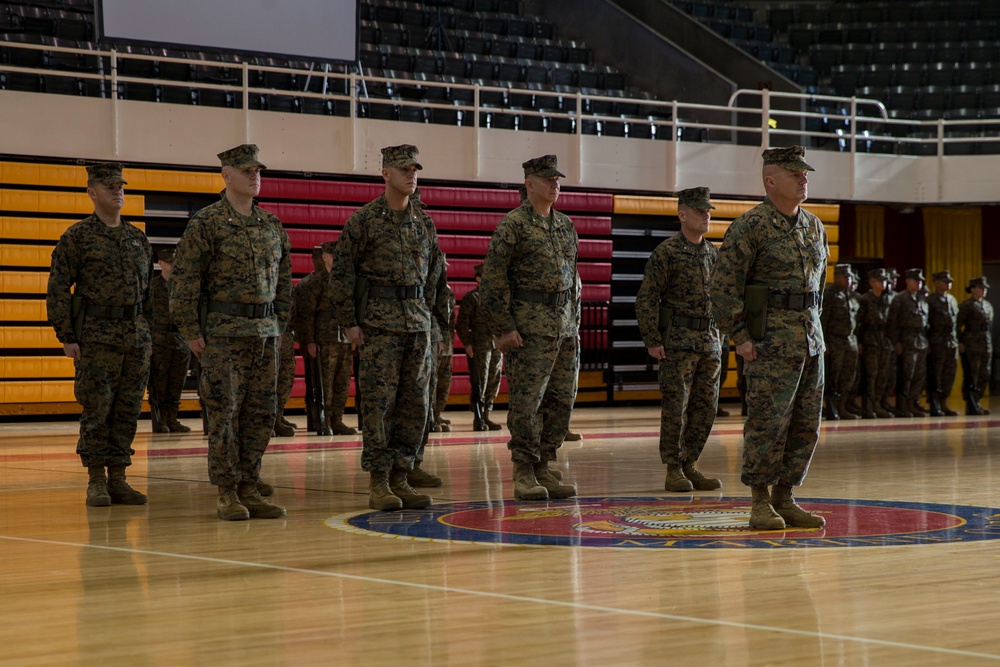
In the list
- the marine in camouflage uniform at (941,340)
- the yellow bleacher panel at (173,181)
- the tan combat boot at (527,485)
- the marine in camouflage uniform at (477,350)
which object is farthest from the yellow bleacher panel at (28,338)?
the marine in camouflage uniform at (941,340)

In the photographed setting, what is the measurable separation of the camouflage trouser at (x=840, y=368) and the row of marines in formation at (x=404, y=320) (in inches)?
290

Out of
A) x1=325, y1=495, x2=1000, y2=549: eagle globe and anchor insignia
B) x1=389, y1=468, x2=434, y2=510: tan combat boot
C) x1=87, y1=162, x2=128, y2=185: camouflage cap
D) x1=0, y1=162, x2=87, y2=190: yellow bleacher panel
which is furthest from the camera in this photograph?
x1=0, y1=162, x2=87, y2=190: yellow bleacher panel

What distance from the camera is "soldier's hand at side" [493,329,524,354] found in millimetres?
6289

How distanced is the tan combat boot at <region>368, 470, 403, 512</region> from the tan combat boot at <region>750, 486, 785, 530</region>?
1.65 metres

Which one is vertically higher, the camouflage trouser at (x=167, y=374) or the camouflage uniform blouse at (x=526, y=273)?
the camouflage uniform blouse at (x=526, y=273)

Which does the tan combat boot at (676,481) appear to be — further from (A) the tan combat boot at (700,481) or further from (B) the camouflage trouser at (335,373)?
(B) the camouflage trouser at (335,373)

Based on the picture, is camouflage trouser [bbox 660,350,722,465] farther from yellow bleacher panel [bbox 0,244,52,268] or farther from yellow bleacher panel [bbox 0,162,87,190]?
yellow bleacher panel [bbox 0,244,52,268]

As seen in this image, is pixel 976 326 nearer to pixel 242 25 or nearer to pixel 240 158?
pixel 242 25

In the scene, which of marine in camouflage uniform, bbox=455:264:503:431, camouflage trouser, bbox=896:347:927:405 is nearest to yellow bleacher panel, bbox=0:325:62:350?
marine in camouflage uniform, bbox=455:264:503:431

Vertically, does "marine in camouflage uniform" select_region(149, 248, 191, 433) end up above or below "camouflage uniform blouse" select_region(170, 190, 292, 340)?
below

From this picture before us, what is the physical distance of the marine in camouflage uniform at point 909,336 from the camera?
48.9 ft

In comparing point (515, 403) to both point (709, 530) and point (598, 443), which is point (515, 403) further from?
point (598, 443)

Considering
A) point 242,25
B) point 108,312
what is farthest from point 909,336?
point 108,312

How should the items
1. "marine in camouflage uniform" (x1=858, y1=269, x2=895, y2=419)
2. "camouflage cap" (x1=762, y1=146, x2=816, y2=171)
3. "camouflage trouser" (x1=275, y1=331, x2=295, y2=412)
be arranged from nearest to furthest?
"camouflage cap" (x1=762, y1=146, x2=816, y2=171), "camouflage trouser" (x1=275, y1=331, x2=295, y2=412), "marine in camouflage uniform" (x1=858, y1=269, x2=895, y2=419)
